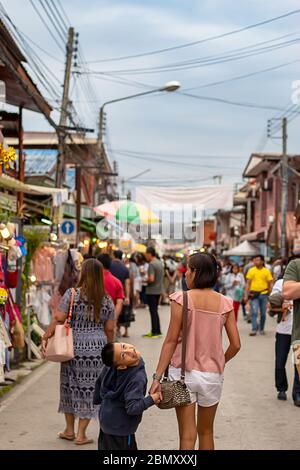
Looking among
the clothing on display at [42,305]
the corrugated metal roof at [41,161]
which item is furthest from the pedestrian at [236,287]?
the corrugated metal roof at [41,161]

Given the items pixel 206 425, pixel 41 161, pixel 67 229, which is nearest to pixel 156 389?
pixel 206 425

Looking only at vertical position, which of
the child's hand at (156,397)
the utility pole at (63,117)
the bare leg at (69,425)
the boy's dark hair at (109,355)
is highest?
the utility pole at (63,117)

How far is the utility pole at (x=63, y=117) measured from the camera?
2175cm

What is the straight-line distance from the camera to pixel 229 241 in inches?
2867

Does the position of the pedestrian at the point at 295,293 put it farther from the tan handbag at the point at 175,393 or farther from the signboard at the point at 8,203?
the signboard at the point at 8,203

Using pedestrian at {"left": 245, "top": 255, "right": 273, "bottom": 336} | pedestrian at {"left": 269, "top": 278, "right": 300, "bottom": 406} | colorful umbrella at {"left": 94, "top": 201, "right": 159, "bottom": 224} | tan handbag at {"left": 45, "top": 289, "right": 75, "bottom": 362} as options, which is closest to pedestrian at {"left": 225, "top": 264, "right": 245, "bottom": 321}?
pedestrian at {"left": 245, "top": 255, "right": 273, "bottom": 336}

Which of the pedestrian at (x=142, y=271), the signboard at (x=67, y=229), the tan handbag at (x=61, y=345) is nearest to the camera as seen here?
the tan handbag at (x=61, y=345)

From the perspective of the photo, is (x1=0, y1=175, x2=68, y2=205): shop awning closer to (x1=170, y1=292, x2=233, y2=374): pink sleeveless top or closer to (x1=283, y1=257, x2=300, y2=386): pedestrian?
(x1=283, y1=257, x2=300, y2=386): pedestrian

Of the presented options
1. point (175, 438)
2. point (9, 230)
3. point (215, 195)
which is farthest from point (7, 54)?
point (215, 195)

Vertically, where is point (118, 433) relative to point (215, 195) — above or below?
below

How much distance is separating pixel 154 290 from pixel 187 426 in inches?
434

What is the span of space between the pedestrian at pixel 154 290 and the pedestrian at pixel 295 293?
9.75m

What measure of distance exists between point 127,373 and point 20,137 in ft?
31.1

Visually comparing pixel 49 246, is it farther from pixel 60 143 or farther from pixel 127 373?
pixel 127 373
